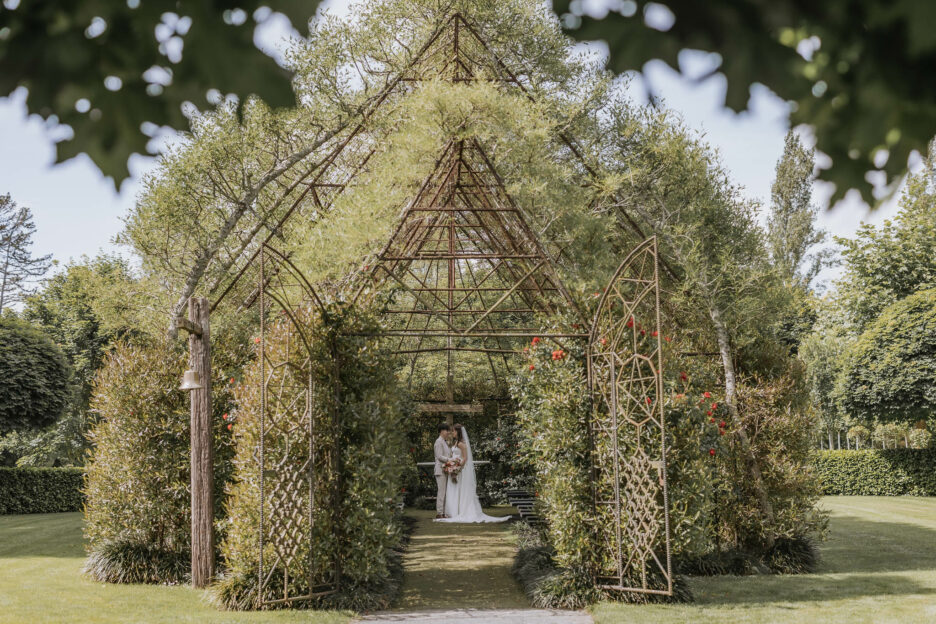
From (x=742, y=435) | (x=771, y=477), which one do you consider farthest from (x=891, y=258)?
(x=742, y=435)

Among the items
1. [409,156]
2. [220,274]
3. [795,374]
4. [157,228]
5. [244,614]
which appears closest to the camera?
[244,614]

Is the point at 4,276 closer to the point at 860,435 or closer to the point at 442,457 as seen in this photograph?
the point at 442,457

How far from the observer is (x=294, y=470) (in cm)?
743

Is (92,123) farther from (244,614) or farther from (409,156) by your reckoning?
(409,156)

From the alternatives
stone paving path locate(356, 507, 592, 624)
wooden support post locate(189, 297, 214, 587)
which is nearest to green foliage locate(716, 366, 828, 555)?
stone paving path locate(356, 507, 592, 624)

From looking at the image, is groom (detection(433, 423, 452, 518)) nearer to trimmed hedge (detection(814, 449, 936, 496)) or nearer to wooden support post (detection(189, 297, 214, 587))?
wooden support post (detection(189, 297, 214, 587))

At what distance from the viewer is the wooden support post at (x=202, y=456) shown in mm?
8375

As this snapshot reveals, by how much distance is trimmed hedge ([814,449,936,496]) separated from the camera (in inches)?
821

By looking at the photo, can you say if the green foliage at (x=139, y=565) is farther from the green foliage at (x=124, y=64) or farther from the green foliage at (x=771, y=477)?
the green foliage at (x=124, y=64)

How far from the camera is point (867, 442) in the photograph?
3828cm

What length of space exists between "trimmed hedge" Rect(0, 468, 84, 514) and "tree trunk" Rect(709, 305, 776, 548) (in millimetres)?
15575

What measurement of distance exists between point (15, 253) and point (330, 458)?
119 feet

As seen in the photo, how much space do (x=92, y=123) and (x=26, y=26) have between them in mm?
271

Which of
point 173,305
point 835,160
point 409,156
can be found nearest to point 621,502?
point 409,156
